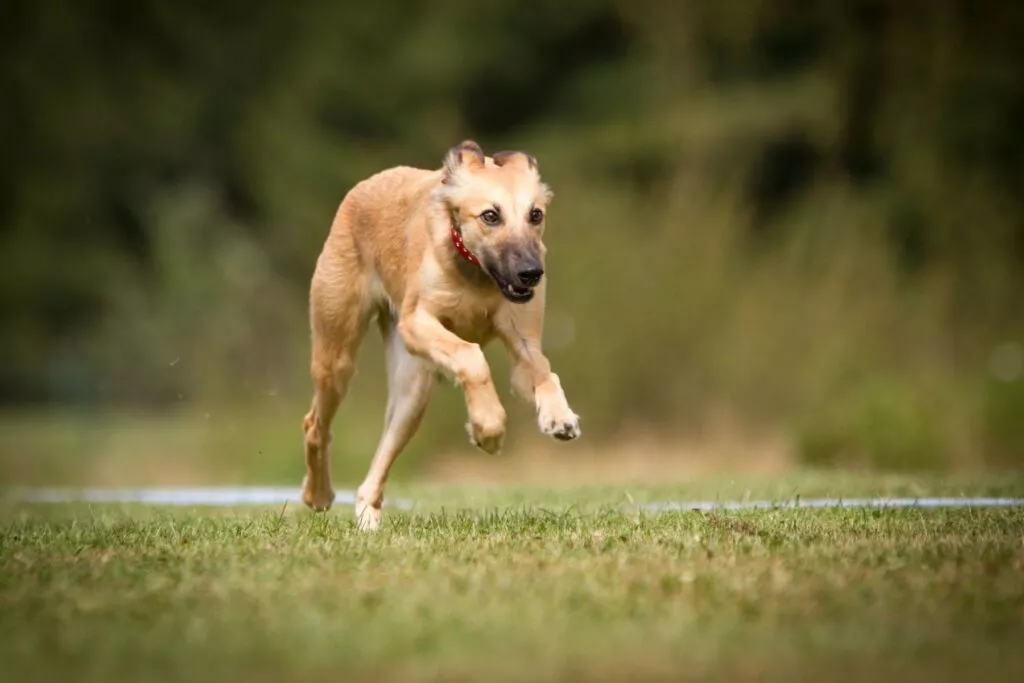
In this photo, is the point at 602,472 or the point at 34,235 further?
the point at 34,235

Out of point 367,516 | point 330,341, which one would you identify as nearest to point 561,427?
point 367,516

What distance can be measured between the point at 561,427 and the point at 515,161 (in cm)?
146

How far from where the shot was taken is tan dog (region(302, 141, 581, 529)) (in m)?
7.02

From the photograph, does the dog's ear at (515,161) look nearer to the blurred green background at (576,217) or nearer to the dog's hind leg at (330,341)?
the dog's hind leg at (330,341)

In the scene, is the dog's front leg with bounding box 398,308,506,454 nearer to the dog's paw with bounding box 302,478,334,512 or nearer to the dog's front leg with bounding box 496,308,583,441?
the dog's front leg with bounding box 496,308,583,441

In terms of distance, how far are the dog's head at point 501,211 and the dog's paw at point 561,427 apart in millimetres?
580

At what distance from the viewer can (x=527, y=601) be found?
4863 mm

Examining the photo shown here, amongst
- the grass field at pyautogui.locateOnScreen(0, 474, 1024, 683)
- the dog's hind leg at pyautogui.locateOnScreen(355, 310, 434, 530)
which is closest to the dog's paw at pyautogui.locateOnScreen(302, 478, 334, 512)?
the dog's hind leg at pyautogui.locateOnScreen(355, 310, 434, 530)

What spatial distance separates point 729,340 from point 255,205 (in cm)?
1938

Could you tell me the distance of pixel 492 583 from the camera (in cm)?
515

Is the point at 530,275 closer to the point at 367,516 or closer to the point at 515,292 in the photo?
the point at 515,292

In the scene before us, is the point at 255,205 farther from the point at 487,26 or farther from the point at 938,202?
the point at 938,202

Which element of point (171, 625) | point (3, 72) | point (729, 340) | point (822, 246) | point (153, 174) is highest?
point (3, 72)

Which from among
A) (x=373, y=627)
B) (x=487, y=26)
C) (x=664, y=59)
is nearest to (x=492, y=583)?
(x=373, y=627)
